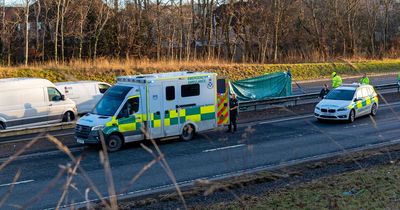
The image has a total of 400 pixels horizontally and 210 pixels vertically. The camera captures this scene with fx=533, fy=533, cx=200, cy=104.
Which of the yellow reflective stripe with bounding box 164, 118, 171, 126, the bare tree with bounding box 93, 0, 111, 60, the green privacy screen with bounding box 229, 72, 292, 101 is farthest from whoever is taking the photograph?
the bare tree with bounding box 93, 0, 111, 60

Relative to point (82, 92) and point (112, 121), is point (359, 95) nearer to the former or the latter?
point (112, 121)

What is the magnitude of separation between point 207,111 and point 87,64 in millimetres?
20294

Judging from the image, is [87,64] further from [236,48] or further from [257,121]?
[236,48]

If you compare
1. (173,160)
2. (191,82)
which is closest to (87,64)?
(191,82)

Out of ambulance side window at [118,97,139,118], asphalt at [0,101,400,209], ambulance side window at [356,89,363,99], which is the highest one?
ambulance side window at [118,97,139,118]

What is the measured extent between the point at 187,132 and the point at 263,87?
38.5 feet

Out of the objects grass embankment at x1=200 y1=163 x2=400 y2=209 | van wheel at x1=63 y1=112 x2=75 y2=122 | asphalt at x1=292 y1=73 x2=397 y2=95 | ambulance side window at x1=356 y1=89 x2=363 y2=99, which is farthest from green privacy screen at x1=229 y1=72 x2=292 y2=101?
grass embankment at x1=200 y1=163 x2=400 y2=209

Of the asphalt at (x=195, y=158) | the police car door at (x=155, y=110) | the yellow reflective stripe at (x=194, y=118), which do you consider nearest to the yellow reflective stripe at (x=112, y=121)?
the asphalt at (x=195, y=158)

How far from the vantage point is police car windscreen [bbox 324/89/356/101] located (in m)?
22.3

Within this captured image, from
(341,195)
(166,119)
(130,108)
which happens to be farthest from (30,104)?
(341,195)

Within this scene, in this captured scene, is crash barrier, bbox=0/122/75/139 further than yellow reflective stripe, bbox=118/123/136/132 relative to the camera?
Yes

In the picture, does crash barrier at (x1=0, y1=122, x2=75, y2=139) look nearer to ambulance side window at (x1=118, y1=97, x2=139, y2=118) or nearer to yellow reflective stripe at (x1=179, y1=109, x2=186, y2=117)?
ambulance side window at (x1=118, y1=97, x2=139, y2=118)

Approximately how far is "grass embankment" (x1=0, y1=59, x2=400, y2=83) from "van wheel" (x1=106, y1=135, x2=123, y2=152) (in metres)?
10.1

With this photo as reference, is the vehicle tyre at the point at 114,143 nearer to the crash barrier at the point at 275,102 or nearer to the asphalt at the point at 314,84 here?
the crash barrier at the point at 275,102
